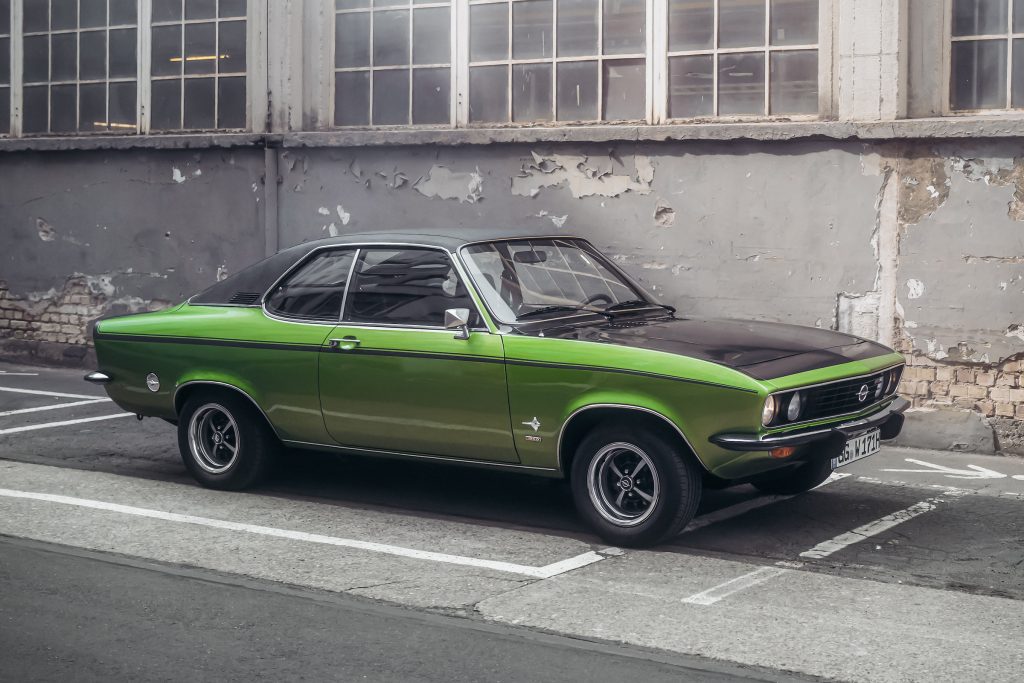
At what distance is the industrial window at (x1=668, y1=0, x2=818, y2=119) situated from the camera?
10469 millimetres

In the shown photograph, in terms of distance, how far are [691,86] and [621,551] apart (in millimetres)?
5589

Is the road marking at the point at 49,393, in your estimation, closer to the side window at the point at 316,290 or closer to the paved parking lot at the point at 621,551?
the paved parking lot at the point at 621,551

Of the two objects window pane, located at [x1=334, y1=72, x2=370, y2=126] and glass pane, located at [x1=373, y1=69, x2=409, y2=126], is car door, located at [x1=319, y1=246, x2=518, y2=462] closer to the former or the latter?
glass pane, located at [x1=373, y1=69, x2=409, y2=126]

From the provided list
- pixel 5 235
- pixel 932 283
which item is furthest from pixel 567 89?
pixel 5 235

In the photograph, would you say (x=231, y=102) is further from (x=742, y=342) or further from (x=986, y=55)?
(x=742, y=342)

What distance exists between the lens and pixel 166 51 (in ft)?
45.1

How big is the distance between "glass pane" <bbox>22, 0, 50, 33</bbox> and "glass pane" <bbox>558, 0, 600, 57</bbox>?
6334mm

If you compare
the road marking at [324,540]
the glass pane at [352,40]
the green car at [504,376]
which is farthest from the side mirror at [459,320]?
the glass pane at [352,40]

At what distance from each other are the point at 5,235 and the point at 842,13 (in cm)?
943

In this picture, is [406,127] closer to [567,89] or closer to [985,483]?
[567,89]

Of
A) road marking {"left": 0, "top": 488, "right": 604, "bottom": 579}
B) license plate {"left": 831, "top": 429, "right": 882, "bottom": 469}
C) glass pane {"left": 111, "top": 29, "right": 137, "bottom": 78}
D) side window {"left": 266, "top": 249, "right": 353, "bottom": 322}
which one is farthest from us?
glass pane {"left": 111, "top": 29, "right": 137, "bottom": 78}

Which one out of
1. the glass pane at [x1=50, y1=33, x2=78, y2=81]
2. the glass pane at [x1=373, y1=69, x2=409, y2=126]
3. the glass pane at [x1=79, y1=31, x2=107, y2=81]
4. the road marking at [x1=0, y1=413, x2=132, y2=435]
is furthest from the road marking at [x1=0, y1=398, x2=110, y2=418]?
the glass pane at [x1=50, y1=33, x2=78, y2=81]

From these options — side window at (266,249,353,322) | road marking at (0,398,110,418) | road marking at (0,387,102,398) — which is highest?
side window at (266,249,353,322)

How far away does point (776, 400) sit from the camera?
6.07 metres
